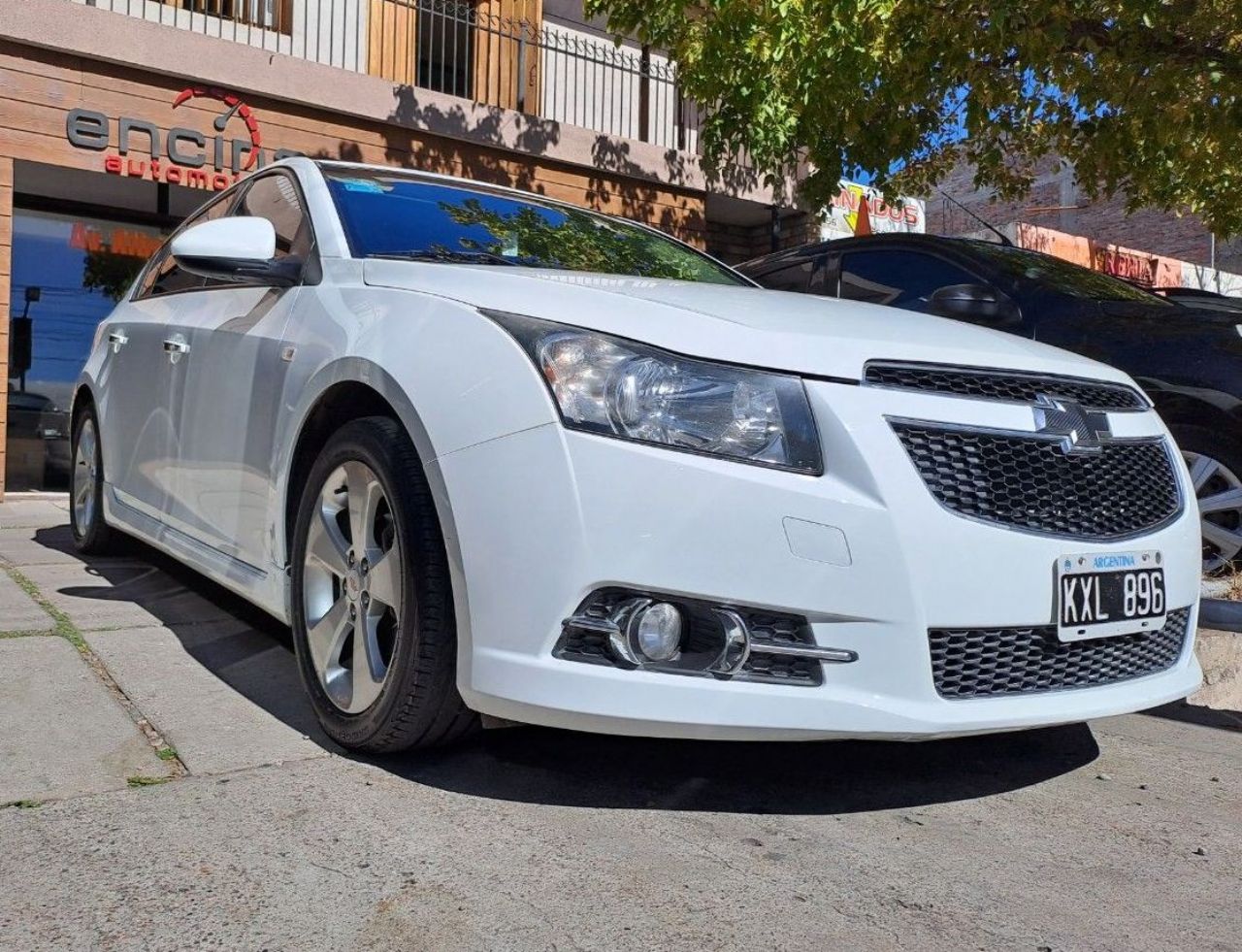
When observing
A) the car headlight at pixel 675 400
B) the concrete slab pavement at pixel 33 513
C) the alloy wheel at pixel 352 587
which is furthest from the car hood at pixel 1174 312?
the concrete slab pavement at pixel 33 513

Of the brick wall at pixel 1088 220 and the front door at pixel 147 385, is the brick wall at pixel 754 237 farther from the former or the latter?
the brick wall at pixel 1088 220

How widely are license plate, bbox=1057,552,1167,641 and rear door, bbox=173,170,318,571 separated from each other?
1.90 m

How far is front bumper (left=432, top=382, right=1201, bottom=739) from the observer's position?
2145 mm

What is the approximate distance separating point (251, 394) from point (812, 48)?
6.18 m

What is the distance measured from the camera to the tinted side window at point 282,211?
3291 mm

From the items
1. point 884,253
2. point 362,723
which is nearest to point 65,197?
point 884,253

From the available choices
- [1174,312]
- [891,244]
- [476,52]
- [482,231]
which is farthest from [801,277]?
[476,52]

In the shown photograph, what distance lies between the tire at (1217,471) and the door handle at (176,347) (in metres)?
3.71

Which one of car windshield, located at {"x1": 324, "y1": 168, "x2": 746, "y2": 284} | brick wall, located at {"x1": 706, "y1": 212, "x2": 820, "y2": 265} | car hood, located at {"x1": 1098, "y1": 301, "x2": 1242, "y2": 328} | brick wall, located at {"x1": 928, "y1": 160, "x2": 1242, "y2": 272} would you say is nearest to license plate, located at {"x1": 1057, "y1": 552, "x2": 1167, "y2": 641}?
car windshield, located at {"x1": 324, "y1": 168, "x2": 746, "y2": 284}

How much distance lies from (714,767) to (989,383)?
1041mm

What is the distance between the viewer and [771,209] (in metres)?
12.9

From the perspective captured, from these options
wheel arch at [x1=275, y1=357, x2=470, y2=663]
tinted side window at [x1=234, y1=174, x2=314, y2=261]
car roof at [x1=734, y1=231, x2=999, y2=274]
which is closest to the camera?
wheel arch at [x1=275, y1=357, x2=470, y2=663]

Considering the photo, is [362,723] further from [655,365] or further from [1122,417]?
[1122,417]

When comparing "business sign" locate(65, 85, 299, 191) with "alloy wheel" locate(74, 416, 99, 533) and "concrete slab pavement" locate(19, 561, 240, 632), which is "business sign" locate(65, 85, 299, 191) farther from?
"concrete slab pavement" locate(19, 561, 240, 632)
